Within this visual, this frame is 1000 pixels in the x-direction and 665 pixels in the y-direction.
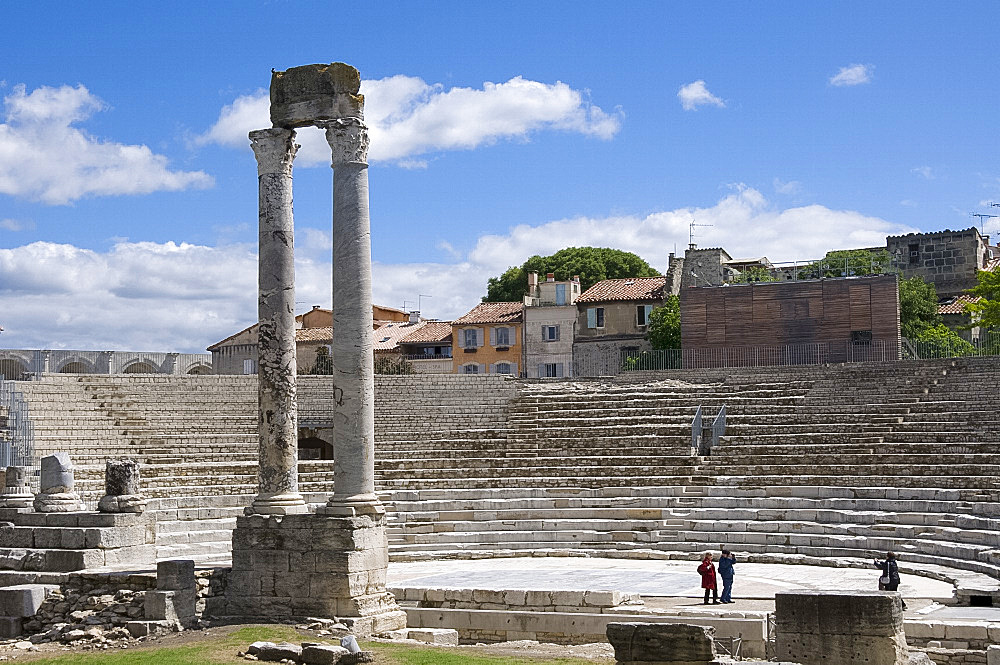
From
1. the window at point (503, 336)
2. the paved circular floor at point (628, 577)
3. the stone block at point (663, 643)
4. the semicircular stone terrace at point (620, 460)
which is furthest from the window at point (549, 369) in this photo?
the stone block at point (663, 643)

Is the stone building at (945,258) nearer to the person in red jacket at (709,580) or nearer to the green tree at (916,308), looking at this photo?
the green tree at (916,308)

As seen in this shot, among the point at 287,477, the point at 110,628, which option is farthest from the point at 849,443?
the point at 110,628

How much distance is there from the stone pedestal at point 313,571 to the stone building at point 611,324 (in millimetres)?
38060

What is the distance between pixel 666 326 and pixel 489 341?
10485 millimetres

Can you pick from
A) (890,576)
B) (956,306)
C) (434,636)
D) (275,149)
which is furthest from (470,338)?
(434,636)

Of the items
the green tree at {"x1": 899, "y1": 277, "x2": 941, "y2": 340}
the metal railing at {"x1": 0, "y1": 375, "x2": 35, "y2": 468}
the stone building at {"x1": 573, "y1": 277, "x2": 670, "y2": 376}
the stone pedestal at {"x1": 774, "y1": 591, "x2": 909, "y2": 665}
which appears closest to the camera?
the stone pedestal at {"x1": 774, "y1": 591, "x2": 909, "y2": 665}

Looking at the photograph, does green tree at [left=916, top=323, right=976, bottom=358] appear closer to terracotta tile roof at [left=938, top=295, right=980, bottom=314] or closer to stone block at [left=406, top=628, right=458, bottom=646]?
terracotta tile roof at [left=938, top=295, right=980, bottom=314]

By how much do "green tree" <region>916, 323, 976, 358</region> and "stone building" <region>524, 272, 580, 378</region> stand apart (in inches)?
594

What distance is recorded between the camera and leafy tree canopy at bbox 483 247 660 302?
66.6 meters

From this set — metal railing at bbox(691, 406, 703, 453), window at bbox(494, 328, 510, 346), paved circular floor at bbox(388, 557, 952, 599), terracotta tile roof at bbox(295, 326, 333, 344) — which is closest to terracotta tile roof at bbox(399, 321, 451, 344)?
window at bbox(494, 328, 510, 346)

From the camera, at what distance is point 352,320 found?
16.9 m

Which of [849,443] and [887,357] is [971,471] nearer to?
[849,443]

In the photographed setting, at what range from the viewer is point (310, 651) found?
1330 centimetres

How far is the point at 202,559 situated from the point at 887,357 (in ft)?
83.6
